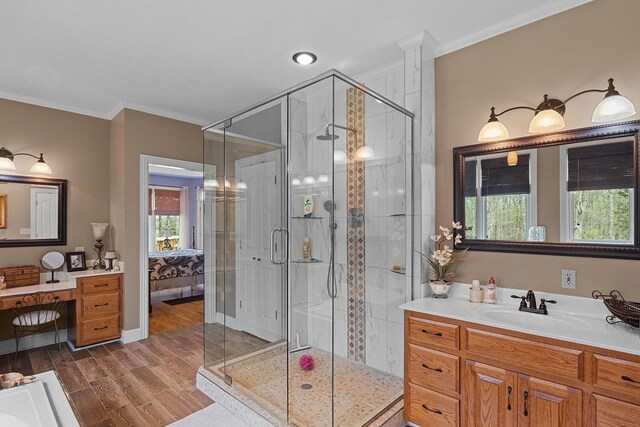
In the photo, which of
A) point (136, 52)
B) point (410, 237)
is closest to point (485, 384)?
point (410, 237)

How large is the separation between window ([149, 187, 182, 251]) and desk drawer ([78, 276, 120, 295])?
14.4ft

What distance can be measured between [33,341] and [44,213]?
56.1 inches

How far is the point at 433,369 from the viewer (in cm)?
208

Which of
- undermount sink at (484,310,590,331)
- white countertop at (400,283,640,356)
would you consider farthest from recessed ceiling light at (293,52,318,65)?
undermount sink at (484,310,590,331)

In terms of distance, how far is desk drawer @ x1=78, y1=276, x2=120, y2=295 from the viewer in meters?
3.67

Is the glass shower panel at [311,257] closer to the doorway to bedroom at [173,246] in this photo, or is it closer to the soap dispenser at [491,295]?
the soap dispenser at [491,295]

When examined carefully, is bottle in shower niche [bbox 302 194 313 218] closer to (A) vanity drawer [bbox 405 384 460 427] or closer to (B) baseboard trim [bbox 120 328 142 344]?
(A) vanity drawer [bbox 405 384 460 427]

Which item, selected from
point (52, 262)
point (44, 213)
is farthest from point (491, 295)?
point (44, 213)

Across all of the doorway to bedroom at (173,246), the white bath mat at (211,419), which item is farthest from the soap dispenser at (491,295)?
the doorway to bedroom at (173,246)

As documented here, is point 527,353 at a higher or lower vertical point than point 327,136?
lower

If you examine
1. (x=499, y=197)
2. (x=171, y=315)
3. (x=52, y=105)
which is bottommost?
(x=171, y=315)

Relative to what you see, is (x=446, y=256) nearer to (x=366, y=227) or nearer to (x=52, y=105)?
(x=366, y=227)

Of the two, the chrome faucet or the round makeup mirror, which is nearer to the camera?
the chrome faucet

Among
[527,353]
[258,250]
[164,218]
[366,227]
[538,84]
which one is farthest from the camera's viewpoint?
[164,218]
